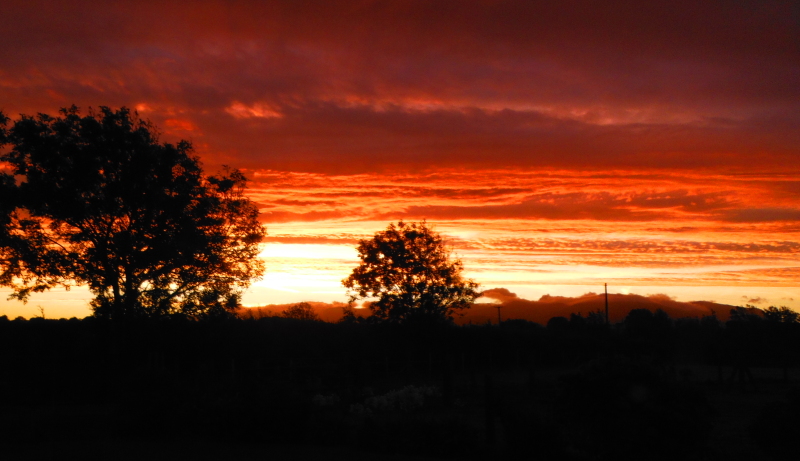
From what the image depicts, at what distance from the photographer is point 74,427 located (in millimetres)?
14500

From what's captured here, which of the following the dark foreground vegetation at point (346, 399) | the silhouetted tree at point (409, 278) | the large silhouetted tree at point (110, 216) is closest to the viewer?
the dark foreground vegetation at point (346, 399)

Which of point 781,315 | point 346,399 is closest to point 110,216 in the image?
point 346,399

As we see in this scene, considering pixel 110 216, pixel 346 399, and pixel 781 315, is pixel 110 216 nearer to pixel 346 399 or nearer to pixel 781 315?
pixel 346 399

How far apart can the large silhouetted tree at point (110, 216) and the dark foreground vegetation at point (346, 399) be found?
62.6 inches

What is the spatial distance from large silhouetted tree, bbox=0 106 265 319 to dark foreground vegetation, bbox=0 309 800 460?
1591 millimetres

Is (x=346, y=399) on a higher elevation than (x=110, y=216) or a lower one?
lower

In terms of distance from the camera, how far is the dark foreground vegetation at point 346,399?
8.82 m

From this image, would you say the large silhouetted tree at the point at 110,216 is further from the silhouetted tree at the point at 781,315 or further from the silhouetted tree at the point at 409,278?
the silhouetted tree at the point at 781,315

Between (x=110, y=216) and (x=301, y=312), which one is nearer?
(x=110, y=216)

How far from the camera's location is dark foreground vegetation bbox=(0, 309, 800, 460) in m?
8.82

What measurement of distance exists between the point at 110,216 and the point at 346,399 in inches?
505

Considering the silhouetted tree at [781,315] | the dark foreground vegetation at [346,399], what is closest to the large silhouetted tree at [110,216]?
the dark foreground vegetation at [346,399]

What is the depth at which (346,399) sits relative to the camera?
22.0 metres

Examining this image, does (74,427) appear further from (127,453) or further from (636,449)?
(636,449)
